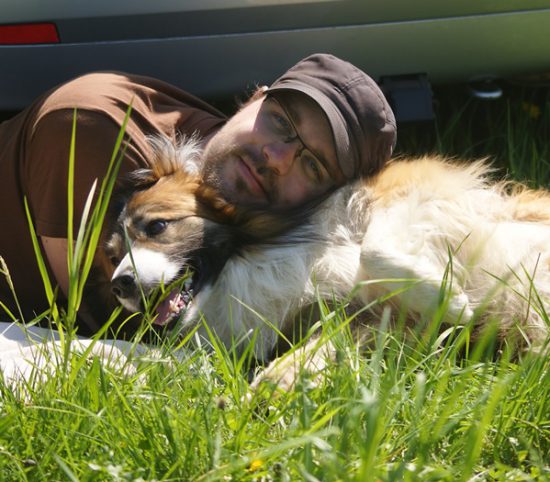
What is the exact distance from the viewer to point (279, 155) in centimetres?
326

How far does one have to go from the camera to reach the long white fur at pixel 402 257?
2.99m

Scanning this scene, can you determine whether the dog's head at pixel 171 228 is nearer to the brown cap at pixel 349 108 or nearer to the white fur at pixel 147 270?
the white fur at pixel 147 270

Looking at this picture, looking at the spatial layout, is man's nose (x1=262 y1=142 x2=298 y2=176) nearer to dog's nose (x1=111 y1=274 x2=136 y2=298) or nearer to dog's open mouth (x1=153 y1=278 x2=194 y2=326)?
dog's open mouth (x1=153 y1=278 x2=194 y2=326)

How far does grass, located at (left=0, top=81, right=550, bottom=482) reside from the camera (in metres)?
1.96

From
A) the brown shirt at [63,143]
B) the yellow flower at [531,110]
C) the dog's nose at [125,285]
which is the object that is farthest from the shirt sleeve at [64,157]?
the yellow flower at [531,110]

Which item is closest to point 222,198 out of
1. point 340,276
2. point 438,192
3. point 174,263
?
point 174,263

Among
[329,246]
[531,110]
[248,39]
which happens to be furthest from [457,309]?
[531,110]

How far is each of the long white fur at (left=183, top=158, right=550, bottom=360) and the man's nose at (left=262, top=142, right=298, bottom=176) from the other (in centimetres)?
24

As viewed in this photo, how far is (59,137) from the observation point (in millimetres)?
3205

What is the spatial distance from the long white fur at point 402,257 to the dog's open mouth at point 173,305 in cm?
4

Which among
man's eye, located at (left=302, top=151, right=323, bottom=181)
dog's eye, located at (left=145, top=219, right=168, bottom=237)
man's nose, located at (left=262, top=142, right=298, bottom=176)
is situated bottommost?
dog's eye, located at (left=145, top=219, right=168, bottom=237)

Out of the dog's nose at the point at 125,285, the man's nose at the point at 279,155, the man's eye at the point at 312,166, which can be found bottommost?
the dog's nose at the point at 125,285

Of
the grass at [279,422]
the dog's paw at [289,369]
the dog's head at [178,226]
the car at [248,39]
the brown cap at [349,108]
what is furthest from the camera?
the car at [248,39]

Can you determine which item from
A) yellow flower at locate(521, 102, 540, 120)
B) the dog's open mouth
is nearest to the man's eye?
the dog's open mouth
